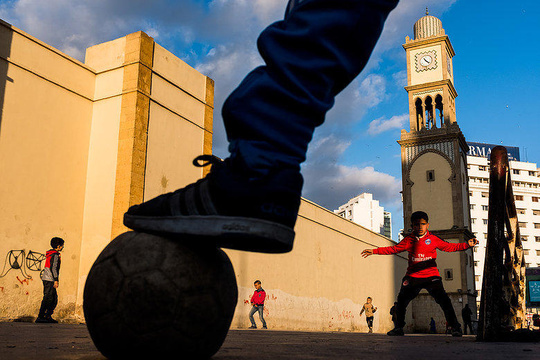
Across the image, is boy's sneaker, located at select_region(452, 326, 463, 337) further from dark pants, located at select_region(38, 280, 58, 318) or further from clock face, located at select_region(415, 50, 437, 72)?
clock face, located at select_region(415, 50, 437, 72)

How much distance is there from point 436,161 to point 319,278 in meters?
17.2

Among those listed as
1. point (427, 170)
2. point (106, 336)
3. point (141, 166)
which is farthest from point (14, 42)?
point (427, 170)

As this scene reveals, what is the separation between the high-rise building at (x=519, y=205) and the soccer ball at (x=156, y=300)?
77.2 m

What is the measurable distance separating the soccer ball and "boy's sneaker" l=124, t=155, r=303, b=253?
102mm

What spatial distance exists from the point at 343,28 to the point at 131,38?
11.3 m

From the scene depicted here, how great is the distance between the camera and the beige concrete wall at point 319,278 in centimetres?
1548

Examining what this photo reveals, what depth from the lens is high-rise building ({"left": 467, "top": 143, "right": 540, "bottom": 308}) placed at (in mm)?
76375

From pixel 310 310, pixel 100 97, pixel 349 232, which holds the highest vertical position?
pixel 100 97

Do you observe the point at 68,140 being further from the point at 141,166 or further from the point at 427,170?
the point at 427,170

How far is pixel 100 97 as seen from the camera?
12086 mm

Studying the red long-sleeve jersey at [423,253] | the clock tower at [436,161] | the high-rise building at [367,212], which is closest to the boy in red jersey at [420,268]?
the red long-sleeve jersey at [423,253]

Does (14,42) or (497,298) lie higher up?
(14,42)

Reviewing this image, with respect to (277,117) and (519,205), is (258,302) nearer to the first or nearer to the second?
(277,117)

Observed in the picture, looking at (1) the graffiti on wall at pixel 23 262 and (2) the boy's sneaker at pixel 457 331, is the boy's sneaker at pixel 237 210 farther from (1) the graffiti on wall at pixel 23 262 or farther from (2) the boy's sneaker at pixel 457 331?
(1) the graffiti on wall at pixel 23 262
